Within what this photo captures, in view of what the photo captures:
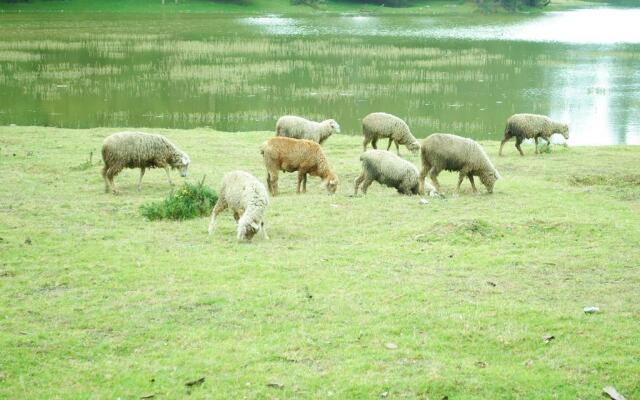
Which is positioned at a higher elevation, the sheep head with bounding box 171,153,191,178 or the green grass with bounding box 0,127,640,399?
the sheep head with bounding box 171,153,191,178

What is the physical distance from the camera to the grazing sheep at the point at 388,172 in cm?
1780

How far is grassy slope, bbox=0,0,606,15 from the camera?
8331 cm

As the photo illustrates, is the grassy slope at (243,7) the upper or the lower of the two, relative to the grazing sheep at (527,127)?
upper

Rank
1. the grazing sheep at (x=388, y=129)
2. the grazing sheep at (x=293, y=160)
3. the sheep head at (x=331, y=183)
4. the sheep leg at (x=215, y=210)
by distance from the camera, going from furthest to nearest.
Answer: the grazing sheep at (x=388, y=129) < the sheep head at (x=331, y=183) < the grazing sheep at (x=293, y=160) < the sheep leg at (x=215, y=210)

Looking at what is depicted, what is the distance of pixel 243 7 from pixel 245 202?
83.0 m

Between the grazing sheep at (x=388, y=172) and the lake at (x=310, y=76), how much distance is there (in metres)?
12.1

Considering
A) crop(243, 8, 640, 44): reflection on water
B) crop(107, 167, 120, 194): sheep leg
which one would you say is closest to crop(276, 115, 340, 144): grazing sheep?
crop(107, 167, 120, 194): sheep leg

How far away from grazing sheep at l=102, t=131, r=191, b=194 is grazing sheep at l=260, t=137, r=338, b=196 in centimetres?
232

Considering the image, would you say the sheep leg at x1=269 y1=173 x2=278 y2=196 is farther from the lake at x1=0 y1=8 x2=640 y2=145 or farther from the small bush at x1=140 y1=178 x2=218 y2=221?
the lake at x1=0 y1=8 x2=640 y2=145

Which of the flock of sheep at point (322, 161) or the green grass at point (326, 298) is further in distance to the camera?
the flock of sheep at point (322, 161)

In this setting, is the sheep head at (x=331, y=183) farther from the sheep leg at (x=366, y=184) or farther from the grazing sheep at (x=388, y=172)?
the sheep leg at (x=366, y=184)

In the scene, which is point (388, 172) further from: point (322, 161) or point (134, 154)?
point (134, 154)

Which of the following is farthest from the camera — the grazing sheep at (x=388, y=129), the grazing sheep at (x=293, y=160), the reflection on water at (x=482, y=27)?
the reflection on water at (x=482, y=27)

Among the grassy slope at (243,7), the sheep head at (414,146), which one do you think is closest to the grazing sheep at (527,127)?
the sheep head at (414,146)
